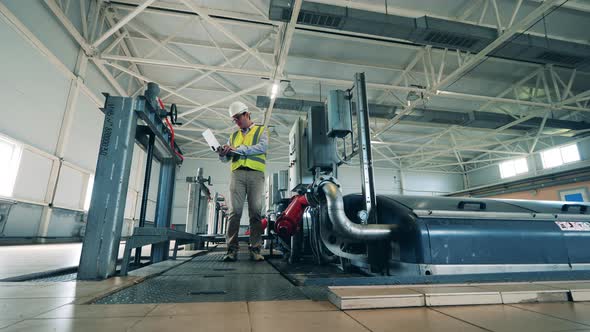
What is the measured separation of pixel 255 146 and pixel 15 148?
193 inches

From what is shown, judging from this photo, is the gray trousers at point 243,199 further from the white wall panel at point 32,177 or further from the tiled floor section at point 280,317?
the white wall panel at point 32,177

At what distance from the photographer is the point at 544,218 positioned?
5.93 ft

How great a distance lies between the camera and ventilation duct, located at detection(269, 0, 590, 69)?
15.2 ft

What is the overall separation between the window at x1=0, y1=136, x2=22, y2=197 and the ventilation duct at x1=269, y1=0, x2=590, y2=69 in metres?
5.00

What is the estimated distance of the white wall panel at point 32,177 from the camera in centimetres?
468

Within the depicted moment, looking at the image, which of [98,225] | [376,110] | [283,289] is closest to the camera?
[283,289]

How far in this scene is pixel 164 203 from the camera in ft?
8.72

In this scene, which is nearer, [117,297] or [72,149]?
[117,297]

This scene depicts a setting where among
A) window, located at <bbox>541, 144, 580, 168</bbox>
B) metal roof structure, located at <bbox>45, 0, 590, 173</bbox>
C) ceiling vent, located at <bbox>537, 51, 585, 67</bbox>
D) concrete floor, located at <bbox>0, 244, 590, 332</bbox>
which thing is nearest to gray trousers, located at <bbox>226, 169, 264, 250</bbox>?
concrete floor, located at <bbox>0, 244, 590, 332</bbox>

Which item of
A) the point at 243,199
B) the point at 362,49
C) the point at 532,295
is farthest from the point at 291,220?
the point at 362,49

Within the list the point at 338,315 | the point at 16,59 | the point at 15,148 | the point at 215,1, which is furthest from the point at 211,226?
the point at 338,315

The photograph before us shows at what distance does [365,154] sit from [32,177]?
6237 mm

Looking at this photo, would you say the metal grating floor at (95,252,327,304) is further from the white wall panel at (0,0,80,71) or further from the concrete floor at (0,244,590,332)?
the white wall panel at (0,0,80,71)

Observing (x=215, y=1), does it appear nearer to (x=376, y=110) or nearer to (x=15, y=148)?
(x=15, y=148)
